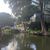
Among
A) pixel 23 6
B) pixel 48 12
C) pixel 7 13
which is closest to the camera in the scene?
pixel 23 6

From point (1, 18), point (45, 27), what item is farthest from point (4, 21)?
point (45, 27)

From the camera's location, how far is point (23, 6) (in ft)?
61.1

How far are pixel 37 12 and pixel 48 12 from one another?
141cm

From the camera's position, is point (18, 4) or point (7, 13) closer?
point (18, 4)

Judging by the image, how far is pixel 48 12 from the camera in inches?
786

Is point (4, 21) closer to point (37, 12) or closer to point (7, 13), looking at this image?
point (7, 13)

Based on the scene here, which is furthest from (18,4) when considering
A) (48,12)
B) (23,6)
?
(48,12)

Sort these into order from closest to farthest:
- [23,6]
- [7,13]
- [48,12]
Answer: [23,6], [48,12], [7,13]

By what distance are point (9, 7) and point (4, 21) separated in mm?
2380

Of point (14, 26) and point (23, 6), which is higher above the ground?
point (23, 6)

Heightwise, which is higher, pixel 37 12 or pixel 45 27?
pixel 37 12

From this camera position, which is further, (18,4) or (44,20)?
(44,20)

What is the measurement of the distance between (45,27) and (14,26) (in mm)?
3974

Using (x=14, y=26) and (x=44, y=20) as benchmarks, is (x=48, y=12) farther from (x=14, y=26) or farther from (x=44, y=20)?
(x=14, y=26)
